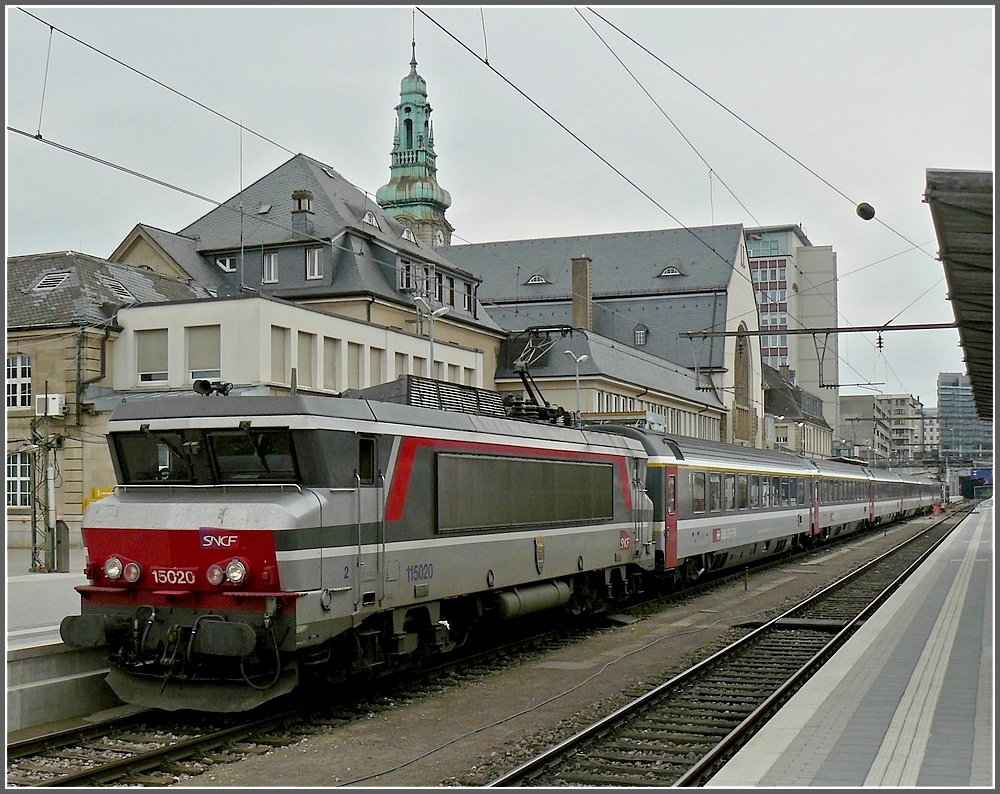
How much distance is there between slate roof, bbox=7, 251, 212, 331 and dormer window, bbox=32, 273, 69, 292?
0.24 ft

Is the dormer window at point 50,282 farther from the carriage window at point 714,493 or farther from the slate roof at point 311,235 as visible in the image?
the carriage window at point 714,493

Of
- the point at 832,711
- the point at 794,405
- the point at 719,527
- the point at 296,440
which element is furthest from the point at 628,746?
the point at 794,405

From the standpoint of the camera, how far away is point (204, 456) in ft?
38.0

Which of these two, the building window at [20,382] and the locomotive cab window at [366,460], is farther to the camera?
the building window at [20,382]

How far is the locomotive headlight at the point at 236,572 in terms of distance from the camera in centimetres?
1071

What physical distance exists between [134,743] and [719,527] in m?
17.4

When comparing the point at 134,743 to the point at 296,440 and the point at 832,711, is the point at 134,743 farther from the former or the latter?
the point at 832,711

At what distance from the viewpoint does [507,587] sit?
15039 millimetres

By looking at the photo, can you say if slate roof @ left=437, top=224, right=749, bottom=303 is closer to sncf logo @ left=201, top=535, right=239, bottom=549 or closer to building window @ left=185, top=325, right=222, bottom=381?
building window @ left=185, top=325, right=222, bottom=381

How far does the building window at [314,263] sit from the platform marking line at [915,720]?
110ft

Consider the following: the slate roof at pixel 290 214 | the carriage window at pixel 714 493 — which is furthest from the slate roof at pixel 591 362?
the carriage window at pixel 714 493

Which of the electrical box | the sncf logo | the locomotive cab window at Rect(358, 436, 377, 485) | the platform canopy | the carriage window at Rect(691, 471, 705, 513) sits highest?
the platform canopy

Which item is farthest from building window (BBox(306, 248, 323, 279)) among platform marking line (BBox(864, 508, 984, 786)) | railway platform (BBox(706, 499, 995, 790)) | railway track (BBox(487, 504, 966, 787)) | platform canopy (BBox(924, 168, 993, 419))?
platform marking line (BBox(864, 508, 984, 786))

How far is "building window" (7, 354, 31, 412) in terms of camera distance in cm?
3478
